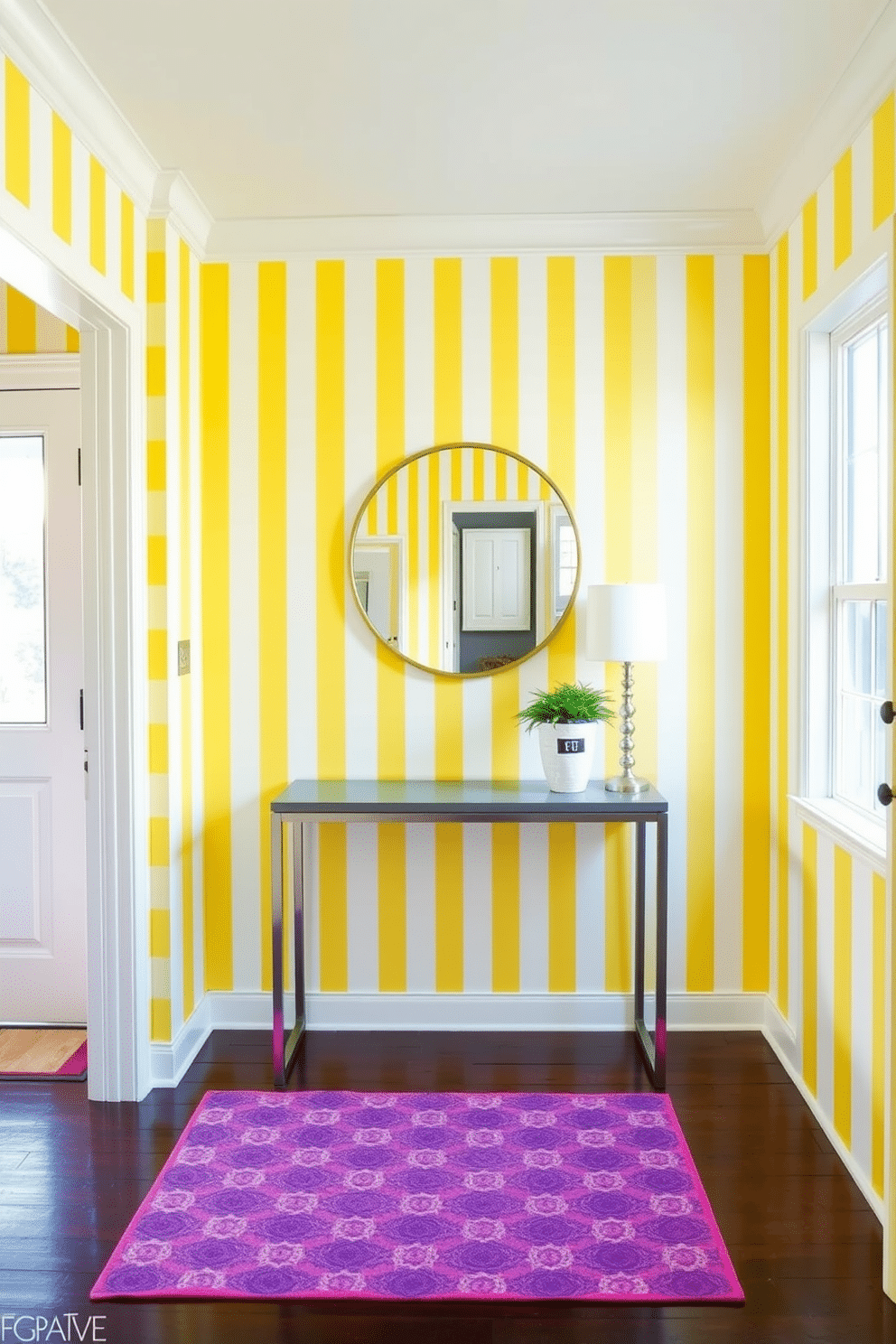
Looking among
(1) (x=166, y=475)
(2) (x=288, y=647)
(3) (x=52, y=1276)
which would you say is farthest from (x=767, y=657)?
(3) (x=52, y=1276)

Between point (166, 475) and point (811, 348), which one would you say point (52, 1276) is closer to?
point (166, 475)

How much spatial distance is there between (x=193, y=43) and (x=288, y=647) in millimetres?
1756

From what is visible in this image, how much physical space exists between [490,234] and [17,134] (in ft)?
5.15

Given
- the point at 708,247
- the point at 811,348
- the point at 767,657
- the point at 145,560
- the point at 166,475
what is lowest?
the point at 767,657

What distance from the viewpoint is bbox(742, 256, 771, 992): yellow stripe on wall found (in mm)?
3355

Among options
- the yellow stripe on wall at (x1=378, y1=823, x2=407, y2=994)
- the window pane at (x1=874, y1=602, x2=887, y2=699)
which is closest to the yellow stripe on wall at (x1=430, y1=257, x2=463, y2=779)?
the yellow stripe on wall at (x1=378, y1=823, x2=407, y2=994)

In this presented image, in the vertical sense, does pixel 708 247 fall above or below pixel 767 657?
above

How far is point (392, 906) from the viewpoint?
3.44 meters

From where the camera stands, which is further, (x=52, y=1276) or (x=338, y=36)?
(x=338, y=36)

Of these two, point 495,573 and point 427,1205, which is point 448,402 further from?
point 427,1205

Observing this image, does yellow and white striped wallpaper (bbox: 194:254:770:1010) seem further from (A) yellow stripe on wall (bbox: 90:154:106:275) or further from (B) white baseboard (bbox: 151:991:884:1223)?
(A) yellow stripe on wall (bbox: 90:154:106:275)

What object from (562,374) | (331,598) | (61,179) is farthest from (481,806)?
(61,179)

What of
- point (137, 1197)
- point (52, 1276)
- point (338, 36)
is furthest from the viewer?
point (137, 1197)

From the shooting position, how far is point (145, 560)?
3.03 m
